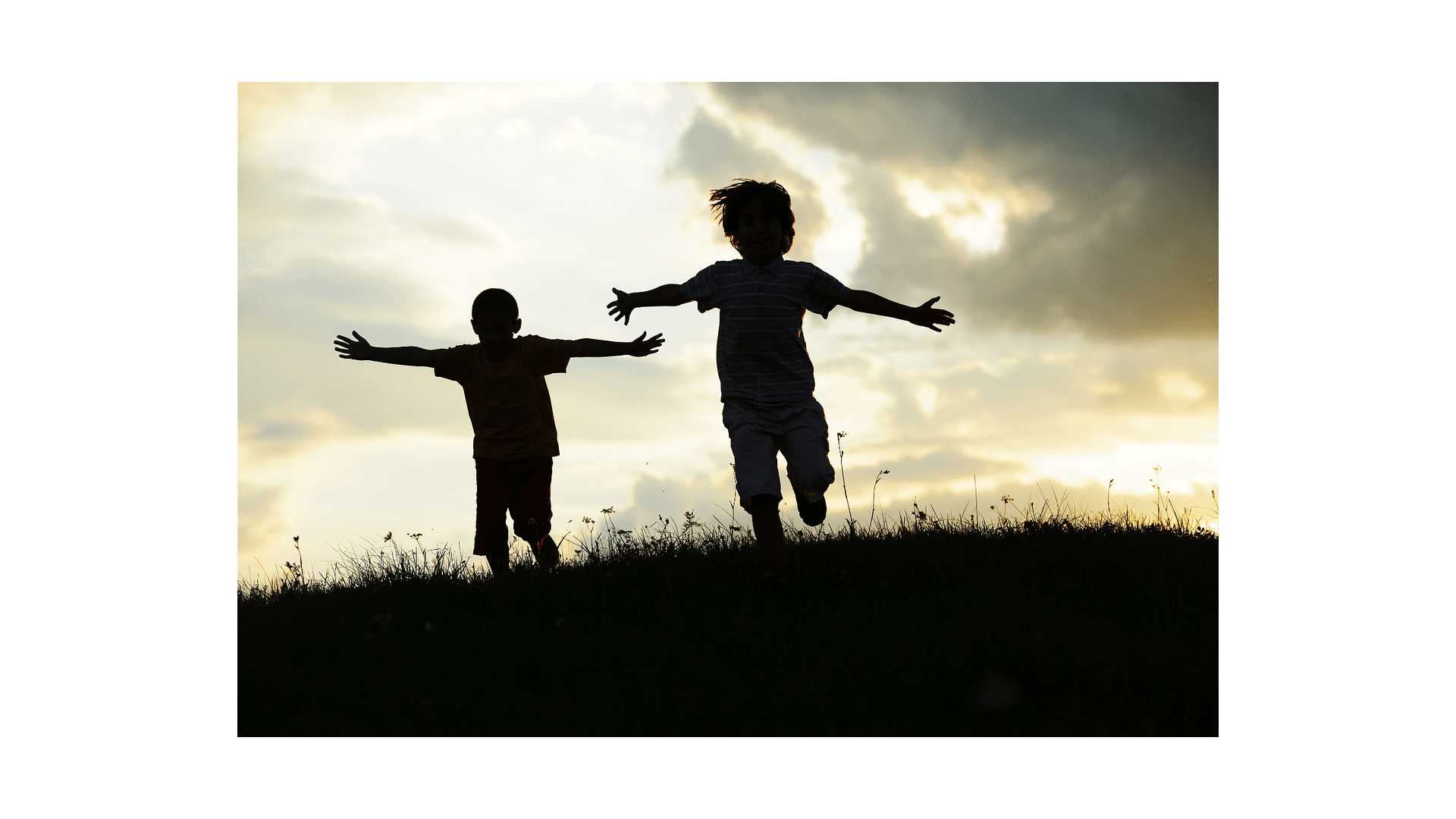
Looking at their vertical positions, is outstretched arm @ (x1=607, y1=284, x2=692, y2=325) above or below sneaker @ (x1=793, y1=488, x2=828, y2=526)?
above

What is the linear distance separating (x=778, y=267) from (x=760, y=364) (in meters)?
0.69

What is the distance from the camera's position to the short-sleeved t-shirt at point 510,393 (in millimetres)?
6836

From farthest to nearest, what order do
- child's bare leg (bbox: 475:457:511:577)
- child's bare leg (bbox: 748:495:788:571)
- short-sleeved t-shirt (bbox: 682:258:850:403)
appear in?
child's bare leg (bbox: 475:457:511:577) < short-sleeved t-shirt (bbox: 682:258:850:403) < child's bare leg (bbox: 748:495:788:571)

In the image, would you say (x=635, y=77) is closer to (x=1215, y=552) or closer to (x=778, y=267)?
(x=778, y=267)

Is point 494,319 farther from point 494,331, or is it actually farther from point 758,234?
point 758,234

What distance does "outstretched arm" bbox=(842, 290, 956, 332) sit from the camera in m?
5.31

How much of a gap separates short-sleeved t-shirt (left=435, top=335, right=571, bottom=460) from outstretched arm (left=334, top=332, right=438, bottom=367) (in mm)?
114

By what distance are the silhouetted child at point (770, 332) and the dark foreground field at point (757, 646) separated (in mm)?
651

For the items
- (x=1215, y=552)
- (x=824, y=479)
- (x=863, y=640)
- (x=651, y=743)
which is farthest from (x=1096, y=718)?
(x=1215, y=552)

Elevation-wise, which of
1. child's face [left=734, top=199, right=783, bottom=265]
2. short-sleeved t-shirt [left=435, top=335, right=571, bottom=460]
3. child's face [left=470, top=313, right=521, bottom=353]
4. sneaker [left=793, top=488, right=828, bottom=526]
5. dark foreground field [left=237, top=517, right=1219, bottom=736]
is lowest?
dark foreground field [left=237, top=517, right=1219, bottom=736]

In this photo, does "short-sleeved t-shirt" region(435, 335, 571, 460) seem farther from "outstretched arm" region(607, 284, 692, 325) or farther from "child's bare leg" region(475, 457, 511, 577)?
"outstretched arm" region(607, 284, 692, 325)

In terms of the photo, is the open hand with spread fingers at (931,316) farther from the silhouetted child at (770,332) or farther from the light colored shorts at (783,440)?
the light colored shorts at (783,440)

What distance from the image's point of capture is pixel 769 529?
511cm

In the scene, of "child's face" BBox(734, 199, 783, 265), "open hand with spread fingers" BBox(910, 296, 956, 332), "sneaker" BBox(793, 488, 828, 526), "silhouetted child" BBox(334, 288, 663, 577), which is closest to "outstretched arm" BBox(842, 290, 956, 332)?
"open hand with spread fingers" BBox(910, 296, 956, 332)
